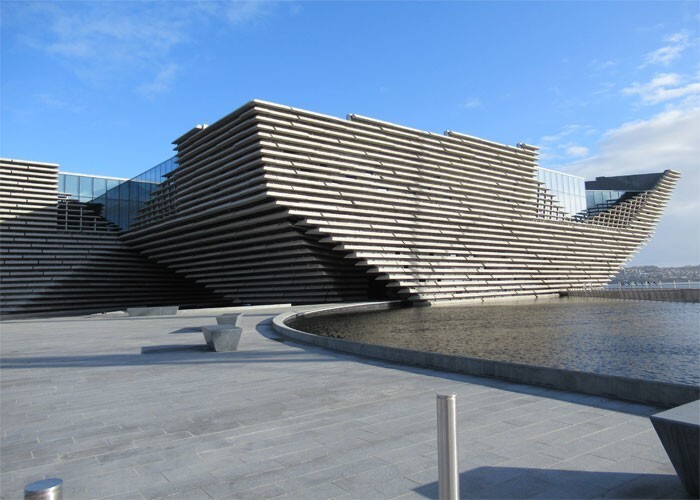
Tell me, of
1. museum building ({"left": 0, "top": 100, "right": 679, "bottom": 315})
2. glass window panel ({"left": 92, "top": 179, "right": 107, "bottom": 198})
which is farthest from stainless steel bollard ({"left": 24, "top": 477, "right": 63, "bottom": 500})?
glass window panel ({"left": 92, "top": 179, "right": 107, "bottom": 198})

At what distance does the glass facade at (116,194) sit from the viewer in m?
35.8

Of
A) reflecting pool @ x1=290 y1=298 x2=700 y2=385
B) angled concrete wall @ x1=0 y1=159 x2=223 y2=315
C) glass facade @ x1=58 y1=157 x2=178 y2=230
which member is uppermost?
glass facade @ x1=58 y1=157 x2=178 y2=230

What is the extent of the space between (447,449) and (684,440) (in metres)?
1.52

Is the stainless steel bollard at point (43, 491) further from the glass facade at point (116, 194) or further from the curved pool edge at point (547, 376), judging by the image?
the glass facade at point (116, 194)

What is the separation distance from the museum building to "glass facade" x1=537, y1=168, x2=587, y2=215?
33.1 ft

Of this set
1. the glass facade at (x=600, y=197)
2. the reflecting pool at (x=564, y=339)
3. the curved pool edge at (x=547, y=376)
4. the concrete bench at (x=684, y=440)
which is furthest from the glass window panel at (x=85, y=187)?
the glass facade at (x=600, y=197)

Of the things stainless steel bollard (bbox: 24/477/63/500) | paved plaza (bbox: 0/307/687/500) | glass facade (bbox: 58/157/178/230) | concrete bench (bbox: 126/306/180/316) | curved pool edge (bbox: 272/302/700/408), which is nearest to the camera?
stainless steel bollard (bbox: 24/477/63/500)

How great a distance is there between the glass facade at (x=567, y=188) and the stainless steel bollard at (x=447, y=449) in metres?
49.2

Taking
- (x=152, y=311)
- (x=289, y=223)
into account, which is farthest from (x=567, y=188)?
(x=152, y=311)

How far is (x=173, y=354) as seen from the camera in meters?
9.81

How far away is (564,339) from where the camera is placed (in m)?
12.7

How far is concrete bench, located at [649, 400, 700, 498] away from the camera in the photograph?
2756 millimetres

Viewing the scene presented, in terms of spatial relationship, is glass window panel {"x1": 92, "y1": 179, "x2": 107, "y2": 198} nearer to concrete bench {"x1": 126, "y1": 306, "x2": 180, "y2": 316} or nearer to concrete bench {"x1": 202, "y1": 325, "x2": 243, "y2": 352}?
concrete bench {"x1": 126, "y1": 306, "x2": 180, "y2": 316}

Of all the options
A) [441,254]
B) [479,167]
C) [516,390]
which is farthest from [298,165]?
[516,390]
